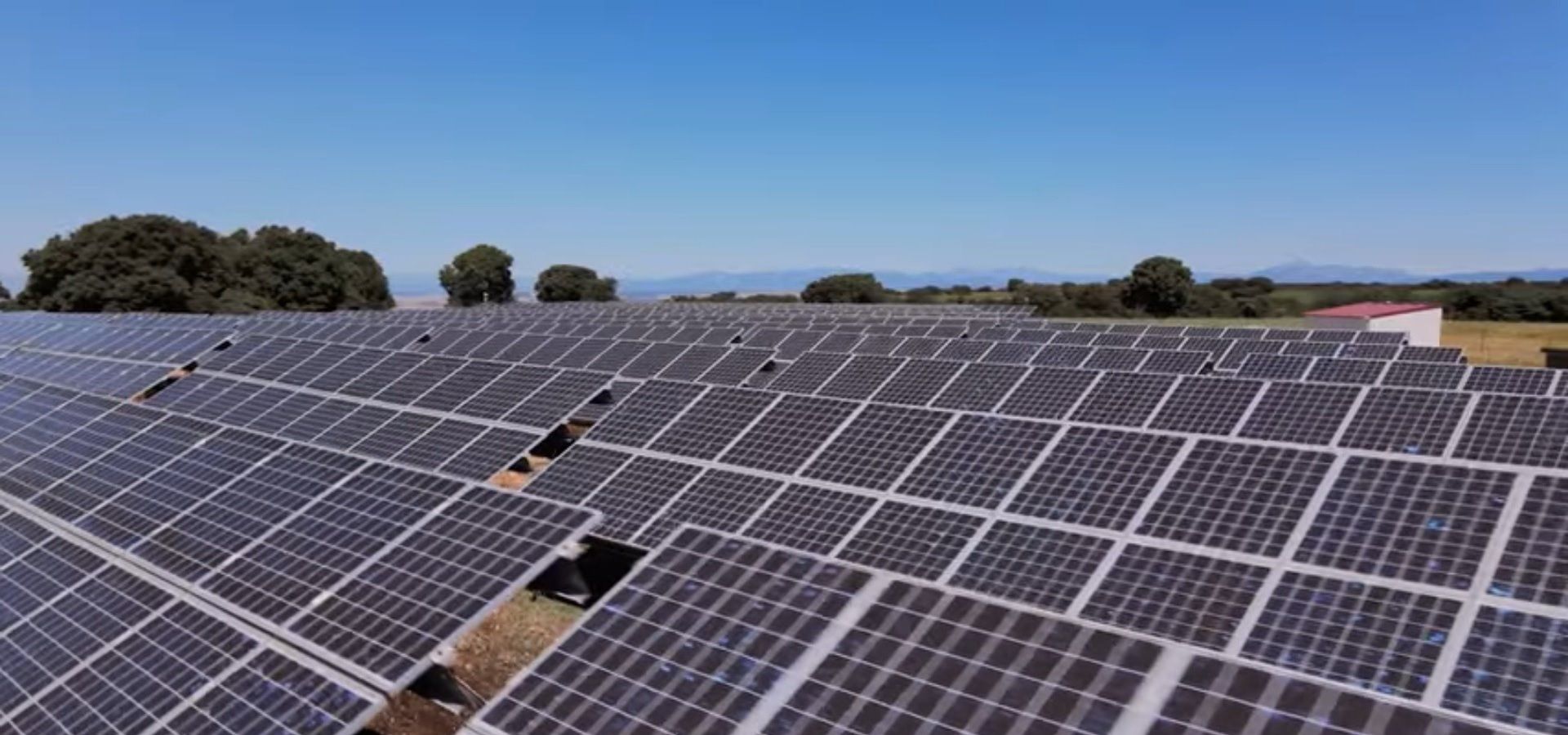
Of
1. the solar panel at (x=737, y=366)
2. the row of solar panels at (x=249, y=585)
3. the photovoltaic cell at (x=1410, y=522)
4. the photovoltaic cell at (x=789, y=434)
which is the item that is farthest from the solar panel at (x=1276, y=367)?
the row of solar panels at (x=249, y=585)

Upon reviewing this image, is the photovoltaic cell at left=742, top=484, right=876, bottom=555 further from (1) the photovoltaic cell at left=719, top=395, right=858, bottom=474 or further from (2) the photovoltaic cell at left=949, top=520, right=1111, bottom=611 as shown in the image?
(2) the photovoltaic cell at left=949, top=520, right=1111, bottom=611

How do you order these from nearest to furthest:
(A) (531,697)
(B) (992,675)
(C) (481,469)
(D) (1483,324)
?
(B) (992,675)
(A) (531,697)
(C) (481,469)
(D) (1483,324)

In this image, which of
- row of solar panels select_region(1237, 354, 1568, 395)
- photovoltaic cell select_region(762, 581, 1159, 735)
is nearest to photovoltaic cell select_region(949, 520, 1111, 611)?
photovoltaic cell select_region(762, 581, 1159, 735)

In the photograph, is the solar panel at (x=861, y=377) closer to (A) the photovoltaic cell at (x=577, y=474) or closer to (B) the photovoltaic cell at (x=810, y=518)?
(A) the photovoltaic cell at (x=577, y=474)

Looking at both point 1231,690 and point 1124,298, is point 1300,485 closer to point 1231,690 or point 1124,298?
point 1231,690

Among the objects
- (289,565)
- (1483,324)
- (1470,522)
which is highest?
(289,565)

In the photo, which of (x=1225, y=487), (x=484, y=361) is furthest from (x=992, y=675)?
(x=484, y=361)

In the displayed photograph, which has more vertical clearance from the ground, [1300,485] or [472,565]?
[472,565]
